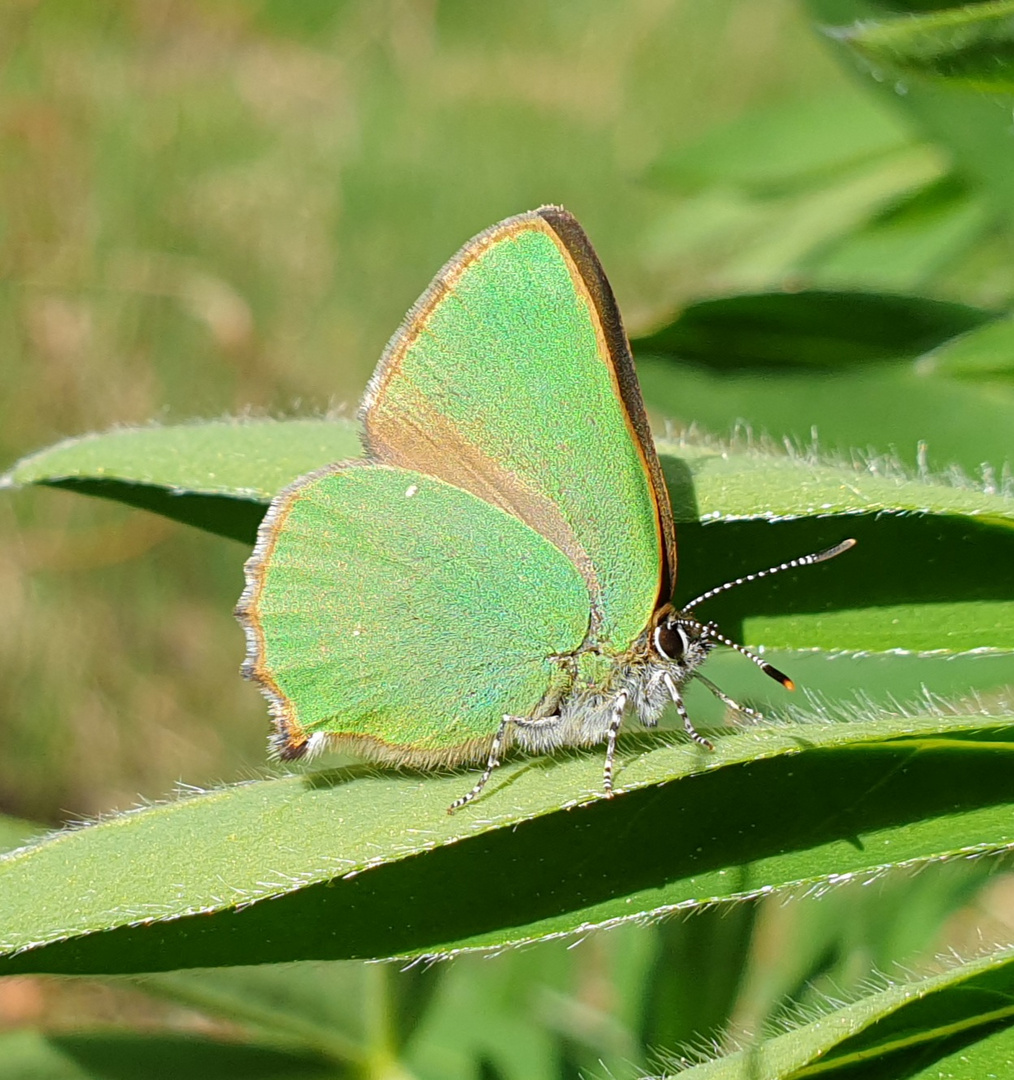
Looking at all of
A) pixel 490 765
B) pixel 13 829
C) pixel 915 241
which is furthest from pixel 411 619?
pixel 915 241

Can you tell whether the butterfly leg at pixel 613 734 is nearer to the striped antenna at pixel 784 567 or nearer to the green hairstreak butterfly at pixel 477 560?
the green hairstreak butterfly at pixel 477 560

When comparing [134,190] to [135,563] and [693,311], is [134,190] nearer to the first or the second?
[135,563]

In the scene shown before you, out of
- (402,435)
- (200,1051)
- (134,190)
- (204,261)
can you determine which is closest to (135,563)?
(204,261)

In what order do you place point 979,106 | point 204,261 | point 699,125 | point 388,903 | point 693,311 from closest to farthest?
point 388,903, point 979,106, point 693,311, point 204,261, point 699,125

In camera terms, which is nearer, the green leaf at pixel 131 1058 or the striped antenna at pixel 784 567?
the striped antenna at pixel 784 567

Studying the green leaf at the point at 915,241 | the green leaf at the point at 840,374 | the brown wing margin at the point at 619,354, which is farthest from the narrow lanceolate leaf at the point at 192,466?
the green leaf at the point at 915,241

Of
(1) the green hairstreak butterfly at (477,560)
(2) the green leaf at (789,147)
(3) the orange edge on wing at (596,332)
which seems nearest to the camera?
(3) the orange edge on wing at (596,332)
